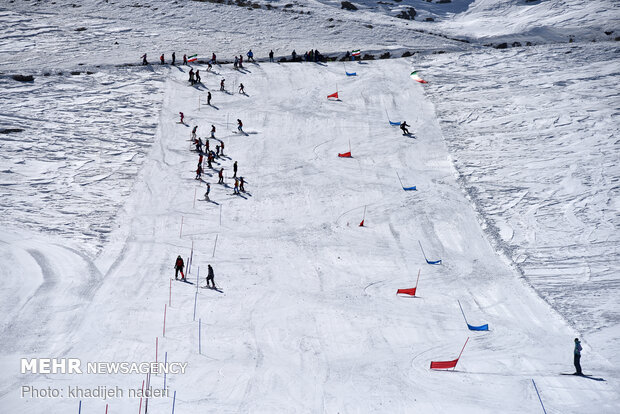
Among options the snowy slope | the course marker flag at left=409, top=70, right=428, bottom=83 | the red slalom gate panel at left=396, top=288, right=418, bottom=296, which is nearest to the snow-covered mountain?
the snowy slope

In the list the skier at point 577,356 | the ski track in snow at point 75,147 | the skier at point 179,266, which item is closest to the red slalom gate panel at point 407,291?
the skier at point 577,356

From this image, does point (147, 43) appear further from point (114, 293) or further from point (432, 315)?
point (432, 315)

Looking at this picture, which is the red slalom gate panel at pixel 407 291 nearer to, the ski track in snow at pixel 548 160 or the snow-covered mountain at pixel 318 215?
the snow-covered mountain at pixel 318 215

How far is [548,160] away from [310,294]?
1834 cm

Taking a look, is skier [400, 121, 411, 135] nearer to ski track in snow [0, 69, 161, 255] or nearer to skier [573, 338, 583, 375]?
ski track in snow [0, 69, 161, 255]

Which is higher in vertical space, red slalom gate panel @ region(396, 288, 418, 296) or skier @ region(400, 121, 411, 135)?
skier @ region(400, 121, 411, 135)

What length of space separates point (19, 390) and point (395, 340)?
40.4ft

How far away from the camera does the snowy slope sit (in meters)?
19.2

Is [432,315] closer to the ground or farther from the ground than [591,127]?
closer to the ground

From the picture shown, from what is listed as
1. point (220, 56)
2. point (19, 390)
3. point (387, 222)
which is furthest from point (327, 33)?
point (19, 390)

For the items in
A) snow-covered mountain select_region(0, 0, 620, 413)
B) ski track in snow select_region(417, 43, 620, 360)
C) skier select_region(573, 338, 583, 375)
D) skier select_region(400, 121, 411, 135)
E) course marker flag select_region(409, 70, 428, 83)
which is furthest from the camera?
course marker flag select_region(409, 70, 428, 83)

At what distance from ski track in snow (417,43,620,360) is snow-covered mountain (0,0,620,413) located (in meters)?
0.14

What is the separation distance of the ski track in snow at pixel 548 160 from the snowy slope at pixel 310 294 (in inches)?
48.8

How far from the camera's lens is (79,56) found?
1948 inches
